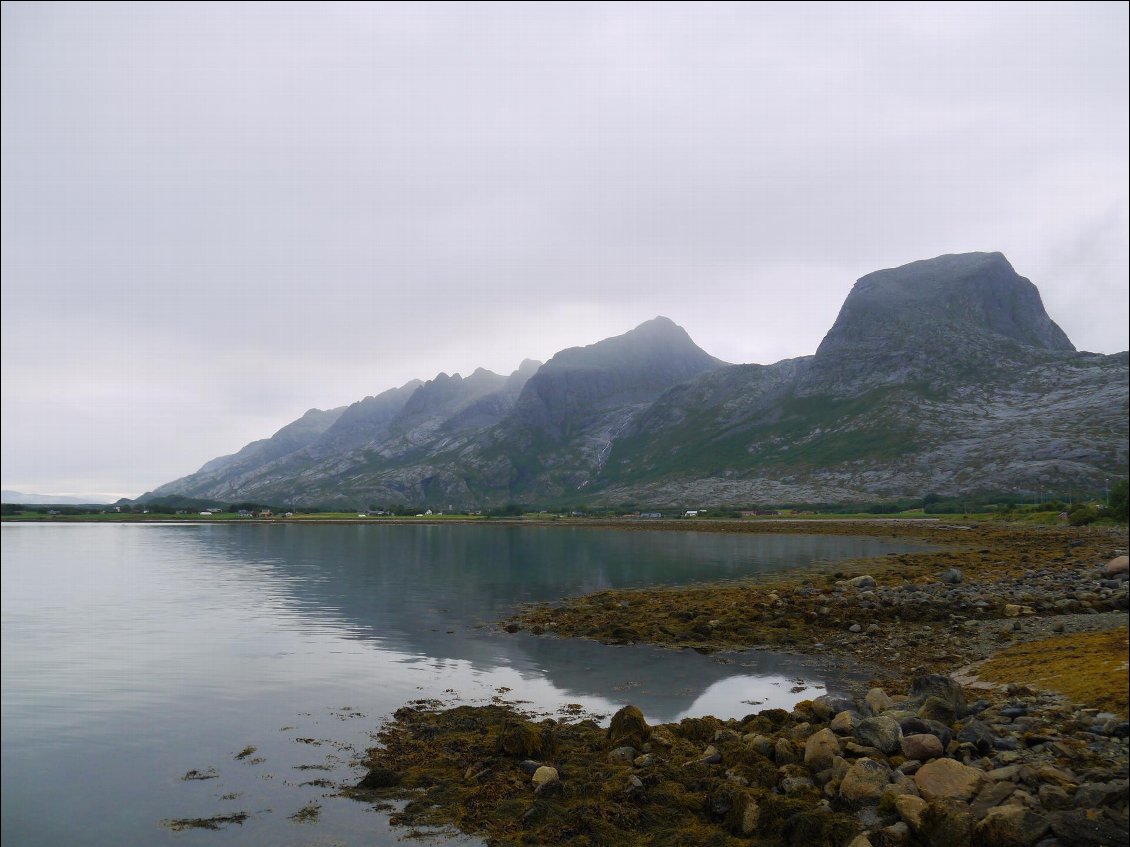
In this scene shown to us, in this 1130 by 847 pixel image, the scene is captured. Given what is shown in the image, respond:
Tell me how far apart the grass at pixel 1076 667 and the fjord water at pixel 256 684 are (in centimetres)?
723

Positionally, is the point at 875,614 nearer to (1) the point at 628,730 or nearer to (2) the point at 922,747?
(2) the point at 922,747

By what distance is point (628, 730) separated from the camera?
19266 millimetres

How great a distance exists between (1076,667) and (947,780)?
12.6m

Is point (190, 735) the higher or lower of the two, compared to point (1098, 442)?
lower

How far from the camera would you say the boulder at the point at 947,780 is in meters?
13.7

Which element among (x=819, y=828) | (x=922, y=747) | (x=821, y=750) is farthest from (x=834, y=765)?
(x=819, y=828)

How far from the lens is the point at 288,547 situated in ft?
384

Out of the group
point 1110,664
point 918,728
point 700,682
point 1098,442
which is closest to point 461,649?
point 700,682

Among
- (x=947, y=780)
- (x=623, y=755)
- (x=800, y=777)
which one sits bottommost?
(x=623, y=755)

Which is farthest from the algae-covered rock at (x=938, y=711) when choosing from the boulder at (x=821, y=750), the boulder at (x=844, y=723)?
the boulder at (x=821, y=750)

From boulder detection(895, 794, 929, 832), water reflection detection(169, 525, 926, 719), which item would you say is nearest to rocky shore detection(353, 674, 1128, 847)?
boulder detection(895, 794, 929, 832)

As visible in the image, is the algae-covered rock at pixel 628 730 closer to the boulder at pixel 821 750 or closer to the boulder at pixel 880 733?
the boulder at pixel 821 750

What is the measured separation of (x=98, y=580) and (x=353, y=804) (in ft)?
214

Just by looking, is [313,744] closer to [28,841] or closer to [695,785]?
[28,841]
